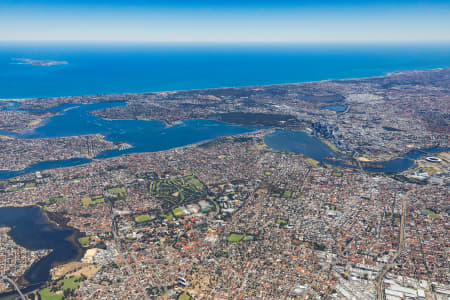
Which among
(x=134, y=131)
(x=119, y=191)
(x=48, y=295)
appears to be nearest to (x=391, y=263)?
(x=48, y=295)

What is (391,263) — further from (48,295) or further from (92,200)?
(92,200)

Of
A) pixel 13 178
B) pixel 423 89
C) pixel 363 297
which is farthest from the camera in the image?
pixel 423 89

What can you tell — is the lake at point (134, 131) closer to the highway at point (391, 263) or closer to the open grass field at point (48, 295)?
the open grass field at point (48, 295)

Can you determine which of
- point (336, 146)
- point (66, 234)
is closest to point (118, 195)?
point (66, 234)

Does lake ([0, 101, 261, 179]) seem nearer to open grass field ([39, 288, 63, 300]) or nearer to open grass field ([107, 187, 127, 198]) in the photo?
open grass field ([107, 187, 127, 198])

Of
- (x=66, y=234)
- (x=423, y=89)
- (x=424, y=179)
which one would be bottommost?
(x=66, y=234)

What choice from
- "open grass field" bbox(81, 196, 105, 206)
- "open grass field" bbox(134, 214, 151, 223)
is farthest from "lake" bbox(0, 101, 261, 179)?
"open grass field" bbox(134, 214, 151, 223)

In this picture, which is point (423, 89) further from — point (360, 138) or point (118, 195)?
point (118, 195)

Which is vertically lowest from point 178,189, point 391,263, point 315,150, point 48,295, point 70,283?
point 48,295

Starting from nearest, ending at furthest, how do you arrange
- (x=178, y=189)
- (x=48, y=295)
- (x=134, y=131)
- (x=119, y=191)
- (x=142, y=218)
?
(x=48, y=295), (x=142, y=218), (x=119, y=191), (x=178, y=189), (x=134, y=131)

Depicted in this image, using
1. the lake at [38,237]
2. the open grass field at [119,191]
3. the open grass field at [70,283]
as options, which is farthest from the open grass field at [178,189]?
the open grass field at [70,283]

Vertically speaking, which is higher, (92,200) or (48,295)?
(92,200)
